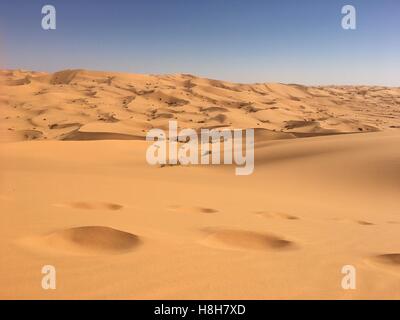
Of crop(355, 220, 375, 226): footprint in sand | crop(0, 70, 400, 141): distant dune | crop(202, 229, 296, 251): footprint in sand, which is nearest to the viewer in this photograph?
crop(202, 229, 296, 251): footprint in sand

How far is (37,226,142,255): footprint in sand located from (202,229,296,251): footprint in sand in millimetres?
652

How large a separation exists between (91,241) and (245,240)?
129 cm

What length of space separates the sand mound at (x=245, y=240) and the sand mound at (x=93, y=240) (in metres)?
0.68

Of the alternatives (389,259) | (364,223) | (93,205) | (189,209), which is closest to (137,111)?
(189,209)

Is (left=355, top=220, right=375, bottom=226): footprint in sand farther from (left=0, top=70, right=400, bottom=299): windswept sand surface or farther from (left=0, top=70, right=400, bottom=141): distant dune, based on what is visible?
(left=0, top=70, right=400, bottom=141): distant dune

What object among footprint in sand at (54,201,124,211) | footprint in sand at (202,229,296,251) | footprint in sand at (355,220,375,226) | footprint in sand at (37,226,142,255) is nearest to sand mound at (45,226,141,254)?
footprint in sand at (37,226,142,255)

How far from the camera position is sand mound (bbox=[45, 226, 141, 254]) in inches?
123

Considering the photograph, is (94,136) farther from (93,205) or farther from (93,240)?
(93,240)

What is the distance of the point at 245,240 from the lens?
11.9ft

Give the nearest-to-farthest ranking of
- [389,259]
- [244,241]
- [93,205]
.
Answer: [389,259]
[244,241]
[93,205]

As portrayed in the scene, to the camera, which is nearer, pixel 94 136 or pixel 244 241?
pixel 244 241

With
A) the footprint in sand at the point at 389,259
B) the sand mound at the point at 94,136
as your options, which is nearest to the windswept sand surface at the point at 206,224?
the footprint in sand at the point at 389,259

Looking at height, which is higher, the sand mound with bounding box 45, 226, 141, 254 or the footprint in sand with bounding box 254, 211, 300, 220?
the sand mound with bounding box 45, 226, 141, 254

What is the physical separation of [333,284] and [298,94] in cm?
5057
